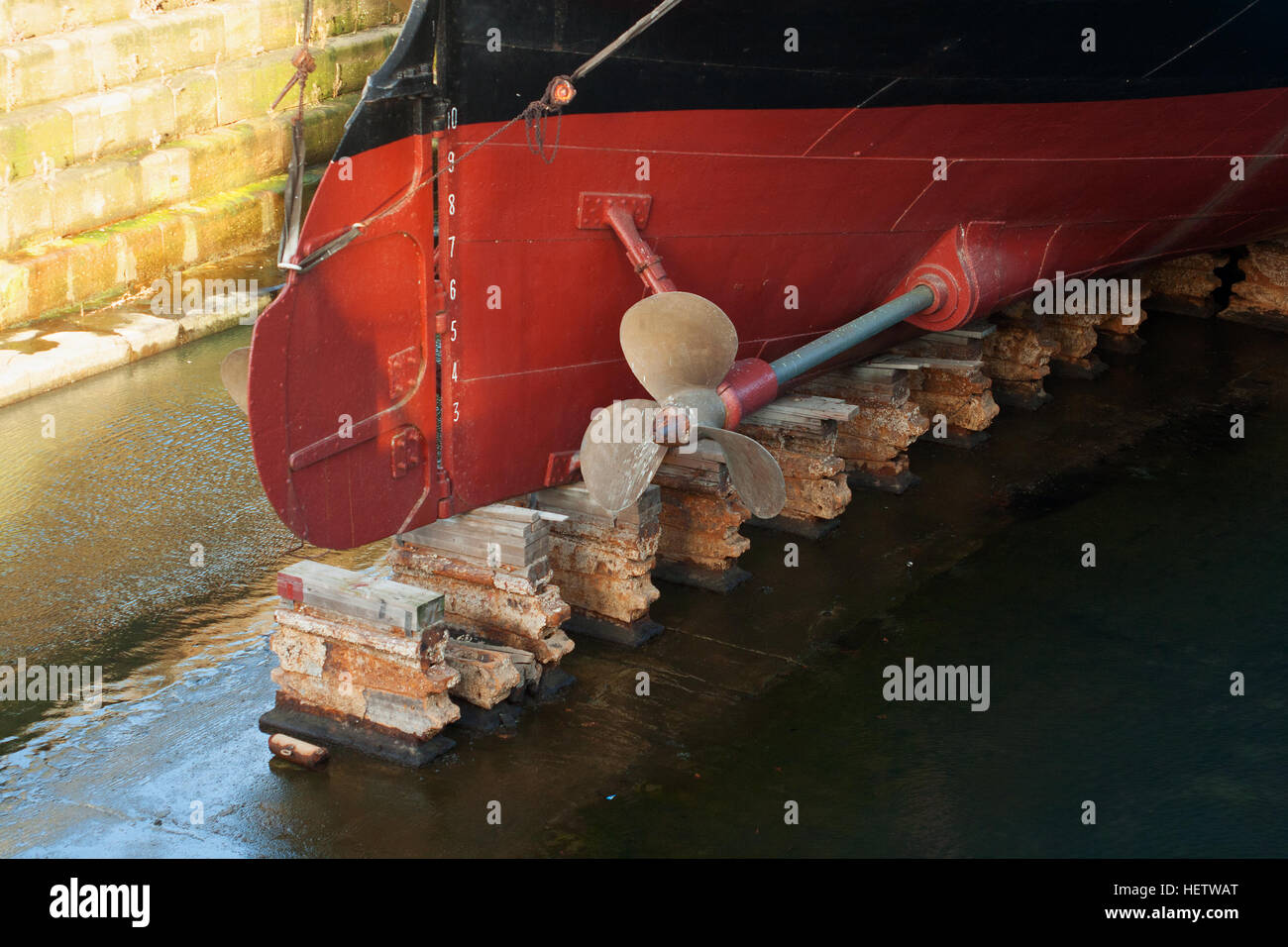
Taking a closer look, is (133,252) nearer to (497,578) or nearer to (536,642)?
(497,578)

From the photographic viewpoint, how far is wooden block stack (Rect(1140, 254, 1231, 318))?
37.7ft

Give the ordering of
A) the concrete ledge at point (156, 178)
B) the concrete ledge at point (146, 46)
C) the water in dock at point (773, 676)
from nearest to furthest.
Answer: the water in dock at point (773, 676) < the concrete ledge at point (156, 178) < the concrete ledge at point (146, 46)

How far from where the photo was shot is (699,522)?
7.44m

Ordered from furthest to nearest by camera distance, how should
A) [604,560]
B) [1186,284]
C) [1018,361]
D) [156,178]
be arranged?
[1186,284]
[156,178]
[1018,361]
[604,560]

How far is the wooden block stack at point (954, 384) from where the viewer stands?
8.88m

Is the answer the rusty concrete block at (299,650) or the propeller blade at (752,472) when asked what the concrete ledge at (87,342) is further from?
the propeller blade at (752,472)

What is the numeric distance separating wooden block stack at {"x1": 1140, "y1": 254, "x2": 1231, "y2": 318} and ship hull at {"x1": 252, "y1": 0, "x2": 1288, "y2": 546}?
368 cm

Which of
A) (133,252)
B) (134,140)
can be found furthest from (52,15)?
(133,252)

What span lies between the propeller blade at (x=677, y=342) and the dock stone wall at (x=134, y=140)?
219 inches

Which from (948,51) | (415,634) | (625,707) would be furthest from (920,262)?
(415,634)

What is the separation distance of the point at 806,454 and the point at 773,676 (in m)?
1.61

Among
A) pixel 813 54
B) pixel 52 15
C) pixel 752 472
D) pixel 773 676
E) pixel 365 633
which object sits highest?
pixel 52 15

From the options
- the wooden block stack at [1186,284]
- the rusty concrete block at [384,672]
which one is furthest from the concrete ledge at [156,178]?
the wooden block stack at [1186,284]

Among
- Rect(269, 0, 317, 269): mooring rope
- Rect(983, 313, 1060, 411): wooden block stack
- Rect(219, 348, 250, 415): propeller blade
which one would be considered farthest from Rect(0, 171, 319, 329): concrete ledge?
Rect(983, 313, 1060, 411): wooden block stack
